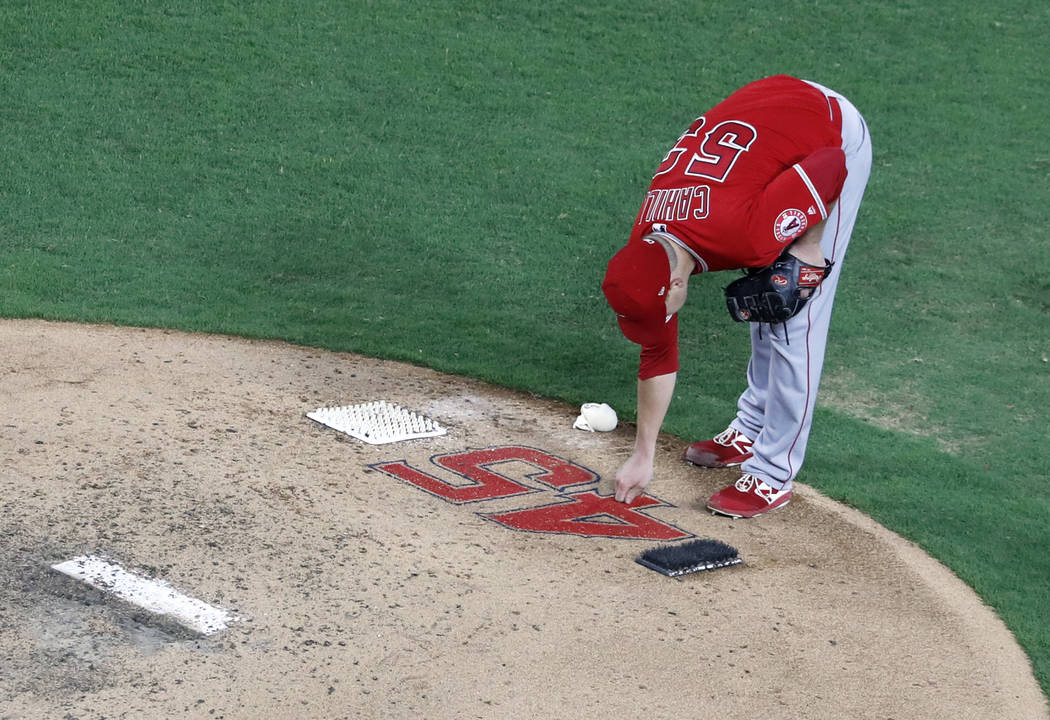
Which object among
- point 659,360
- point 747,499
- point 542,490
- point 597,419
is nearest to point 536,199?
point 597,419

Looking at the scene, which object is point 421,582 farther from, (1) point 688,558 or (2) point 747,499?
(2) point 747,499

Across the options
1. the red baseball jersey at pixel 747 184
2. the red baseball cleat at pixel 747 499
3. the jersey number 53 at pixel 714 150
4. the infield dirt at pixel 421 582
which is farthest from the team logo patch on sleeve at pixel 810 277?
the infield dirt at pixel 421 582

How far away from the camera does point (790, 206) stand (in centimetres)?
397

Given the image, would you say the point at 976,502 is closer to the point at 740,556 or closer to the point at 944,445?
the point at 944,445

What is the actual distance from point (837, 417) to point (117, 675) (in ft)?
11.6

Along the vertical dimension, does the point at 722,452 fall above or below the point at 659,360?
below

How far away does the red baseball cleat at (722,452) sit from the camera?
4.84 meters

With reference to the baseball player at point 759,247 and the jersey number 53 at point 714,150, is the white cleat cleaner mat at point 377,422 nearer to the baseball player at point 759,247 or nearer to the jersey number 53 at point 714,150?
the baseball player at point 759,247

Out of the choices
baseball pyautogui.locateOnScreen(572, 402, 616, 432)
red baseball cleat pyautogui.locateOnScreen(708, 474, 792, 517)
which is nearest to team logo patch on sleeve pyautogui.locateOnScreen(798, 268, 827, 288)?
red baseball cleat pyautogui.locateOnScreen(708, 474, 792, 517)

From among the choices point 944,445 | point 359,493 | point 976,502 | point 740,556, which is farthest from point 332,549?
point 944,445

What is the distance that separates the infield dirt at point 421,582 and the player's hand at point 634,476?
0.44 ft

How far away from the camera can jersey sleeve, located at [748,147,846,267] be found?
3.96 meters

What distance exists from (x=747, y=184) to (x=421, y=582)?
1.65 m

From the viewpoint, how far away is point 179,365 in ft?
17.4
